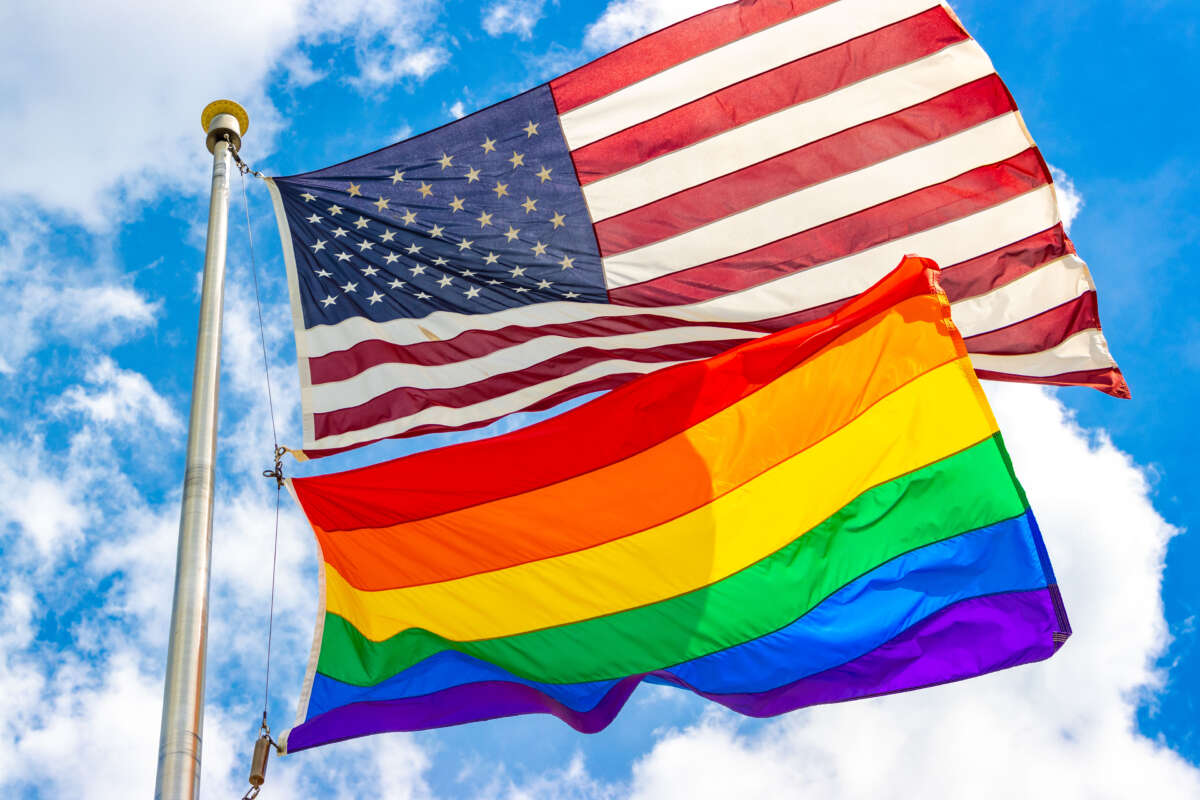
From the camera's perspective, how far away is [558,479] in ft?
34.4

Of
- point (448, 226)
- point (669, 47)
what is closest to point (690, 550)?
point (448, 226)

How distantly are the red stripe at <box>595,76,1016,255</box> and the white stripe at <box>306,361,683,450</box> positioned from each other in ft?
3.87

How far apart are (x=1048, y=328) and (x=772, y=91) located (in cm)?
336

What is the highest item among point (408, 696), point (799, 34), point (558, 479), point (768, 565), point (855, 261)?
point (799, 34)

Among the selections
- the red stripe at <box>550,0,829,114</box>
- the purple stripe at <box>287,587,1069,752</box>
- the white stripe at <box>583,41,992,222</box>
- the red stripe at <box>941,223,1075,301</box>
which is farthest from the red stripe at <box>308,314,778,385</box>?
the purple stripe at <box>287,587,1069,752</box>

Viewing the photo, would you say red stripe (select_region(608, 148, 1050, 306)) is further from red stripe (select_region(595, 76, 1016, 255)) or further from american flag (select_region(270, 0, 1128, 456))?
red stripe (select_region(595, 76, 1016, 255))

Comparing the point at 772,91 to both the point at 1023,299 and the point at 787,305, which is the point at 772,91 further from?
the point at 1023,299

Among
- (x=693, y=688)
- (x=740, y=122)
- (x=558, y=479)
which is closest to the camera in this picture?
(x=693, y=688)

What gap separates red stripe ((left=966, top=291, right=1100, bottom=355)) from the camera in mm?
10703

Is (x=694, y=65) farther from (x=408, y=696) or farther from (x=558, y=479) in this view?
(x=408, y=696)

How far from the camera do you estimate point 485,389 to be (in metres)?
10.6

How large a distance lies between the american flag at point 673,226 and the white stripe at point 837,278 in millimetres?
20

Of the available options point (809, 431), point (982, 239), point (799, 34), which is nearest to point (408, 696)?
point (809, 431)

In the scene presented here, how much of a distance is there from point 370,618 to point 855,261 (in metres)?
5.26
